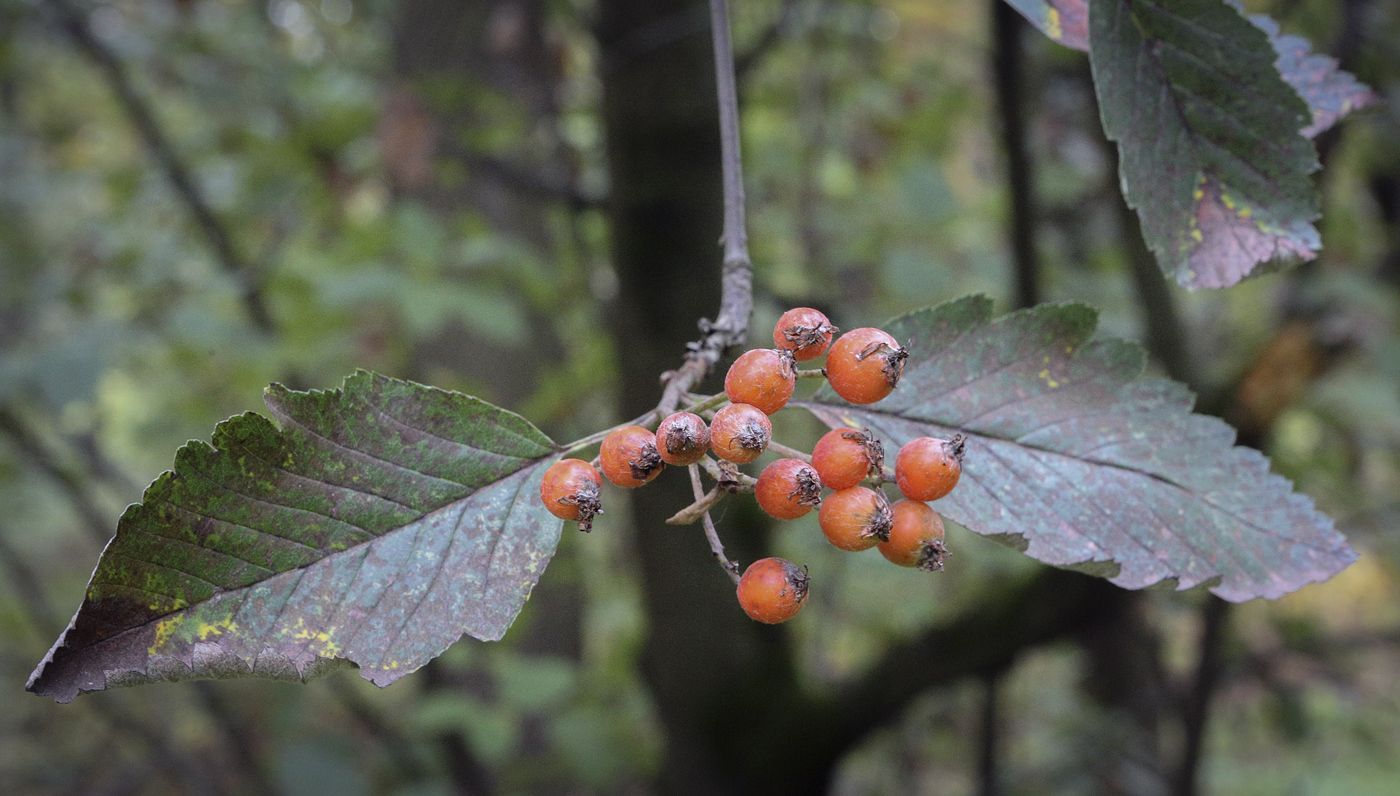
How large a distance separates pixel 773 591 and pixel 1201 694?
233 cm

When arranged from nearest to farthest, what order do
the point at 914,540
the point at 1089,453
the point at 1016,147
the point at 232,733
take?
the point at 914,540 < the point at 1089,453 < the point at 1016,147 < the point at 232,733

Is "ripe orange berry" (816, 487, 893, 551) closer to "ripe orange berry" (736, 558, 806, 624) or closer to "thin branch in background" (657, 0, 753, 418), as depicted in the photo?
"ripe orange berry" (736, 558, 806, 624)

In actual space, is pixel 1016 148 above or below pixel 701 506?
above

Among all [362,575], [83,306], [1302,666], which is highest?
[83,306]

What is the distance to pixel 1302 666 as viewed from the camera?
3.04 meters

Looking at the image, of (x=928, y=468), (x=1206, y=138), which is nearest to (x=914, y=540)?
(x=928, y=468)

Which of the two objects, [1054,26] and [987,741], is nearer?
[1054,26]

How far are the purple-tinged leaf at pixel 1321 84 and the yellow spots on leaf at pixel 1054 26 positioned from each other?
31cm

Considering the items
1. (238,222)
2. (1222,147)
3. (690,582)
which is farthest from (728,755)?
A: (238,222)

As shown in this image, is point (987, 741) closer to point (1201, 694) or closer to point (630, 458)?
point (1201, 694)

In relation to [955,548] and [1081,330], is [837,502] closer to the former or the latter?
A: [1081,330]

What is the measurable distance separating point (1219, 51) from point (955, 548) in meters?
3.26

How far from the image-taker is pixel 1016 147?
203cm

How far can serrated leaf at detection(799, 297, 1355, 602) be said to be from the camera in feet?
2.75
